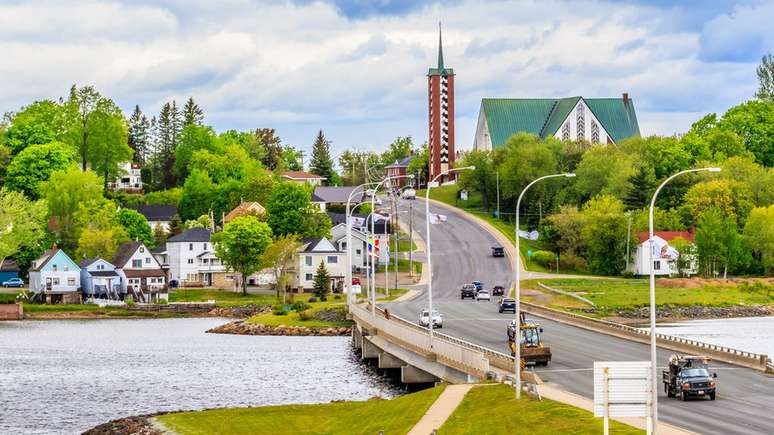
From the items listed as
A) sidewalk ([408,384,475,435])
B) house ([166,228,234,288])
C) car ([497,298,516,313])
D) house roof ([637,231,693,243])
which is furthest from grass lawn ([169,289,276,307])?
sidewalk ([408,384,475,435])

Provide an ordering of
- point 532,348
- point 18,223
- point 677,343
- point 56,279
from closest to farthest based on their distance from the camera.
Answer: point 532,348, point 677,343, point 56,279, point 18,223

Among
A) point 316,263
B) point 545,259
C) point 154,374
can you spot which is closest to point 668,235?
point 545,259

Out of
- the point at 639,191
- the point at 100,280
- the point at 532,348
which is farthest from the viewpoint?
the point at 639,191

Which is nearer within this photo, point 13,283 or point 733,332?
point 733,332

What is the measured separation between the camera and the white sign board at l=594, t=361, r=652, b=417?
124ft

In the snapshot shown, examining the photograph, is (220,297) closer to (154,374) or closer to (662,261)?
(662,261)

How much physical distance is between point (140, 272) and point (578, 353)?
344 ft

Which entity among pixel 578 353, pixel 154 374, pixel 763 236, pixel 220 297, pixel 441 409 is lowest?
pixel 154 374

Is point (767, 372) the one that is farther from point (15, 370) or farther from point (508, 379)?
point (15, 370)

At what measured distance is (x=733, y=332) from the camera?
122 metres

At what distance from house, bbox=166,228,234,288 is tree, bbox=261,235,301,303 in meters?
16.4

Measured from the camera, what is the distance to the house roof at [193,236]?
185000 mm

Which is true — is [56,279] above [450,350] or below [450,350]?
above

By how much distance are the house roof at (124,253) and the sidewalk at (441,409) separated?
118 meters
